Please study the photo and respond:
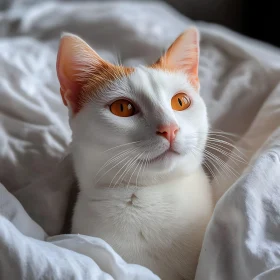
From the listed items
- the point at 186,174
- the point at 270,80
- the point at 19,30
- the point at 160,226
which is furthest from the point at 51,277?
the point at 19,30

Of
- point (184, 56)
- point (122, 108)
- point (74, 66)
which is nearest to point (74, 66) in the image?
point (74, 66)

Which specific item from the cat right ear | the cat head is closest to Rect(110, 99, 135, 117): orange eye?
the cat head

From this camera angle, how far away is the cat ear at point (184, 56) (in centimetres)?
94

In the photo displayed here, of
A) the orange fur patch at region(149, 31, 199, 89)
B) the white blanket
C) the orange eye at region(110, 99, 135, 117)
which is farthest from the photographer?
the orange fur patch at region(149, 31, 199, 89)

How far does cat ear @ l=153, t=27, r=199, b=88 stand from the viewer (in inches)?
36.9

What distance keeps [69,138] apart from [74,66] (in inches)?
12.8

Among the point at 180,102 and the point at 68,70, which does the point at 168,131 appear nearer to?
the point at 180,102

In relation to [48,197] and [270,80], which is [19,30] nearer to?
[48,197]

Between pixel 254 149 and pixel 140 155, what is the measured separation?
14.5 inches

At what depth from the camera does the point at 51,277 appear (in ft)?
2.07

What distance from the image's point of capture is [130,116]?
2.62 ft

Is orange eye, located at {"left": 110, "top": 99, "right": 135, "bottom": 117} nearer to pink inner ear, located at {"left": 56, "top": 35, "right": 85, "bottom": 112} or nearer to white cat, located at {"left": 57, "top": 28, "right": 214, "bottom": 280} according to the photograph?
white cat, located at {"left": 57, "top": 28, "right": 214, "bottom": 280}

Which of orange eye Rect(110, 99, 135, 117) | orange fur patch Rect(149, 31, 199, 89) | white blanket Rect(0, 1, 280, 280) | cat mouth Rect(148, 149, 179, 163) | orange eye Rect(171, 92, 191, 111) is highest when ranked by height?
orange fur patch Rect(149, 31, 199, 89)

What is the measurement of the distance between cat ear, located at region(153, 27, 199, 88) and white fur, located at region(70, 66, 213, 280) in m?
0.07
